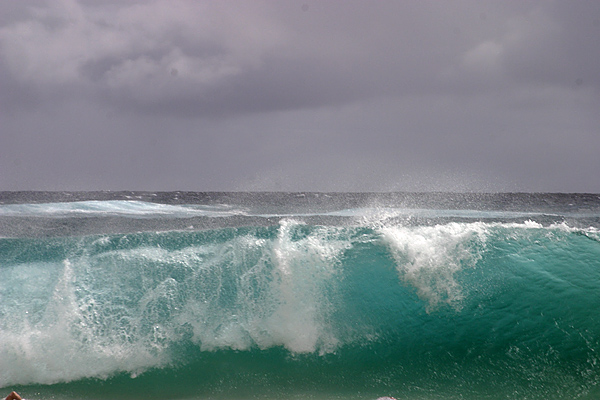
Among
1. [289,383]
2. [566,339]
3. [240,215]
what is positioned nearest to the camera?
[289,383]

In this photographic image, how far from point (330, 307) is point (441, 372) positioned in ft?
5.54

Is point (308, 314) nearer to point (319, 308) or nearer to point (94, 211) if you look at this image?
point (319, 308)

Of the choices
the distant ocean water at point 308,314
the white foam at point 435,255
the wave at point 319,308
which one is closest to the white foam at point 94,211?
the distant ocean water at point 308,314

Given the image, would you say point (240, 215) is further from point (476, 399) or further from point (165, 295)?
point (476, 399)

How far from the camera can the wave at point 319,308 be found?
5785mm

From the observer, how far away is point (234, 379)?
5.64m

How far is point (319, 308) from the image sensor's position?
21.0ft

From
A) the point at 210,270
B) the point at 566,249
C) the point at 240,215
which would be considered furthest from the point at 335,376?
the point at 240,215

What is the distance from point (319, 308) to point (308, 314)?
Answer: 189 millimetres

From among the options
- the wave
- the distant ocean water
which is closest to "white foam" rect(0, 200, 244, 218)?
the distant ocean water

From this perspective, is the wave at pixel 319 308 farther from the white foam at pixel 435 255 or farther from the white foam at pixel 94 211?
the white foam at pixel 94 211

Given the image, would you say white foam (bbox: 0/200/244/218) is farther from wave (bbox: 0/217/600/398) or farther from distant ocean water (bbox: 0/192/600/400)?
wave (bbox: 0/217/600/398)

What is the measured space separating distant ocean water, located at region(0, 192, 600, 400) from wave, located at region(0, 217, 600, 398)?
0.06ft

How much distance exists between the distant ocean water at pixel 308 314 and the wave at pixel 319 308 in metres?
0.02
